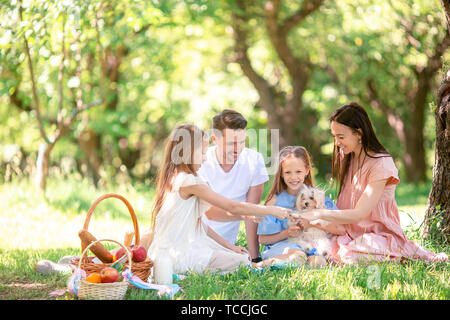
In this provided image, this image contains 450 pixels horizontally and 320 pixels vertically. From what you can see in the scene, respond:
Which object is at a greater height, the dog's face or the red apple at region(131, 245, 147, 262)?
the dog's face

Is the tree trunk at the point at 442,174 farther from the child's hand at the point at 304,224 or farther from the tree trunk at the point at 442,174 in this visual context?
the child's hand at the point at 304,224

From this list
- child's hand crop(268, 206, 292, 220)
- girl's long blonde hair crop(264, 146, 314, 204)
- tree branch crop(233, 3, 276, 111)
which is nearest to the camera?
child's hand crop(268, 206, 292, 220)

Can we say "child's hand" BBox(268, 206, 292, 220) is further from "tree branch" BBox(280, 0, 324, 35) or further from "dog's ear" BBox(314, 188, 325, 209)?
"tree branch" BBox(280, 0, 324, 35)

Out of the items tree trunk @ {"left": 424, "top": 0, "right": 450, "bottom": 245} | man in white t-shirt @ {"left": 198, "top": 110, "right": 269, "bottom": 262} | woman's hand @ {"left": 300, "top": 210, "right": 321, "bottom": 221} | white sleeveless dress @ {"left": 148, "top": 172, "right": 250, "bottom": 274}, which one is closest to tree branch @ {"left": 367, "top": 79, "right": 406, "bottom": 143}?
tree trunk @ {"left": 424, "top": 0, "right": 450, "bottom": 245}

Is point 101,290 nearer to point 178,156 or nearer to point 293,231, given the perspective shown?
point 178,156

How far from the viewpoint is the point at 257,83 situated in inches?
453

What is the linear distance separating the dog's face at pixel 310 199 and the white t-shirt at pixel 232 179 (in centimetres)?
60

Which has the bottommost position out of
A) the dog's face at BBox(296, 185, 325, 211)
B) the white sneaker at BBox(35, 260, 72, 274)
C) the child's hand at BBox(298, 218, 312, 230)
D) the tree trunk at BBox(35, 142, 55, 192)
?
the white sneaker at BBox(35, 260, 72, 274)

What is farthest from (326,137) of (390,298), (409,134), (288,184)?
(390,298)

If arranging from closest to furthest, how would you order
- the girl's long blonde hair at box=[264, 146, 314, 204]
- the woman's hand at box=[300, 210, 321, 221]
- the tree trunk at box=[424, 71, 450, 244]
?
the woman's hand at box=[300, 210, 321, 221]
the girl's long blonde hair at box=[264, 146, 314, 204]
the tree trunk at box=[424, 71, 450, 244]

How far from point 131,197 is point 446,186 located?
4.95 metres

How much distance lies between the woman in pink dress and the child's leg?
275mm

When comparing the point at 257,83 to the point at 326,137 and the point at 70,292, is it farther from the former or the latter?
the point at 70,292

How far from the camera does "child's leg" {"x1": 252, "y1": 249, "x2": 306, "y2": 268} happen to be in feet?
12.7
